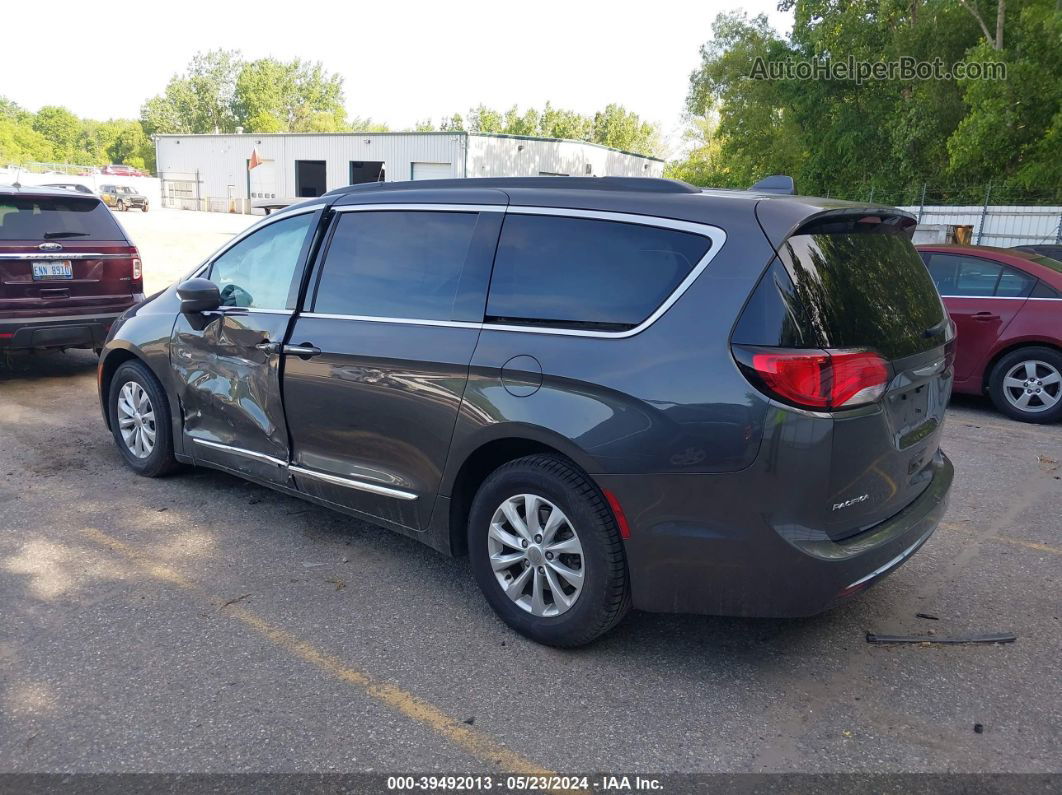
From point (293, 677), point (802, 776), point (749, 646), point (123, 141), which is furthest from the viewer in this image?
point (123, 141)

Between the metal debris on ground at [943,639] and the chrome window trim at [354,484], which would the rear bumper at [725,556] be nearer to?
the metal debris on ground at [943,639]

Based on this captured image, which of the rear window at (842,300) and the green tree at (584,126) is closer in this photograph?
the rear window at (842,300)

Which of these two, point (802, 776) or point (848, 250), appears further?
point (848, 250)

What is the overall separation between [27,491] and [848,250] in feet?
15.6

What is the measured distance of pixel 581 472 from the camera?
10.6ft

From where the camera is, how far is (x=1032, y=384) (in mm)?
7566

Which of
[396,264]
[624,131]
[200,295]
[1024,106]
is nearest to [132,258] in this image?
[200,295]

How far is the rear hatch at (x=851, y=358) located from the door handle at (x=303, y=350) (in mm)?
2100

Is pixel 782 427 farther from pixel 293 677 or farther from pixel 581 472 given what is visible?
pixel 293 677

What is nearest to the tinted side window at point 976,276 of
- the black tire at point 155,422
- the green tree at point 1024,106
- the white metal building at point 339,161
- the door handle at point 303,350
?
the door handle at point 303,350

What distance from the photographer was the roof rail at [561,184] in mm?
3391

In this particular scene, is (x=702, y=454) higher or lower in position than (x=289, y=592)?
higher

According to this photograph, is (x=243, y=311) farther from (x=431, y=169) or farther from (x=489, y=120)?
(x=489, y=120)

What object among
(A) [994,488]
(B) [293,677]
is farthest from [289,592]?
(A) [994,488]
